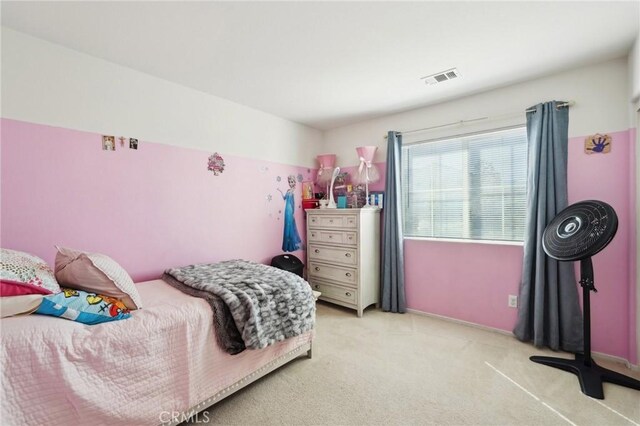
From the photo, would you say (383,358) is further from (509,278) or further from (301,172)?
(301,172)

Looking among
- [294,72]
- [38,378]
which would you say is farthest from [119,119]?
[38,378]

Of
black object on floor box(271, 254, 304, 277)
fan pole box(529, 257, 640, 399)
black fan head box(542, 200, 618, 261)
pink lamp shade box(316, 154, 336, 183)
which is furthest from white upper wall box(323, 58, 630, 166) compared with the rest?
black object on floor box(271, 254, 304, 277)

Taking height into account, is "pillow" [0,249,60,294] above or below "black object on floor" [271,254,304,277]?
above

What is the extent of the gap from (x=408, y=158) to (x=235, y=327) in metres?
2.67

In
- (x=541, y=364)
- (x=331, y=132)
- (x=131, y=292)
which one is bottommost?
(x=541, y=364)

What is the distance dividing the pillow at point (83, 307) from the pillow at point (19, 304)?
0.02 m

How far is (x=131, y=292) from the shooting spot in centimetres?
165

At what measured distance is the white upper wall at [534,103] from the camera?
229 centimetres

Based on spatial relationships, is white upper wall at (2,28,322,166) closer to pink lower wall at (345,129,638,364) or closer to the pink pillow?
the pink pillow

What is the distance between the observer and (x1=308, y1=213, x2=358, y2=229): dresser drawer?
332cm

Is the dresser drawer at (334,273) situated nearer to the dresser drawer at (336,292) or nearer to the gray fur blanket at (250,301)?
the dresser drawer at (336,292)

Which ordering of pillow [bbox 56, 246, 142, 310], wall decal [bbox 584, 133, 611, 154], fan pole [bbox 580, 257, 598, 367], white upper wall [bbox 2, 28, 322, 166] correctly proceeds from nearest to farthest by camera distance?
pillow [bbox 56, 246, 142, 310]
white upper wall [bbox 2, 28, 322, 166]
fan pole [bbox 580, 257, 598, 367]
wall decal [bbox 584, 133, 611, 154]

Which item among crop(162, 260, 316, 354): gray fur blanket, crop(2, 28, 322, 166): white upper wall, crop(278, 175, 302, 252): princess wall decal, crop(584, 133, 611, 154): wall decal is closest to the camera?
crop(162, 260, 316, 354): gray fur blanket

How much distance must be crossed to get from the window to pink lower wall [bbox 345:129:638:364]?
0.20 m
